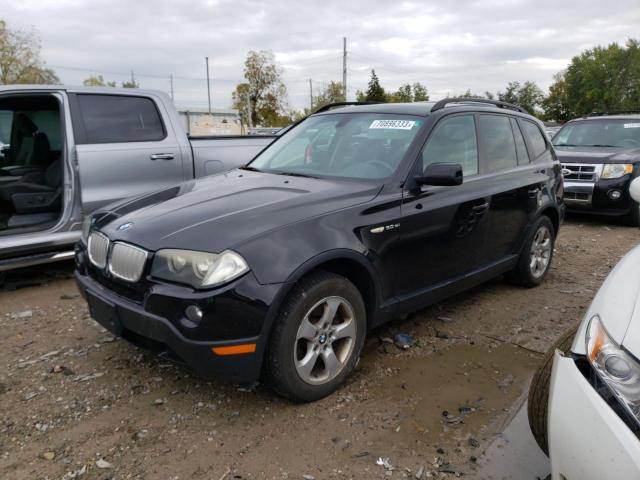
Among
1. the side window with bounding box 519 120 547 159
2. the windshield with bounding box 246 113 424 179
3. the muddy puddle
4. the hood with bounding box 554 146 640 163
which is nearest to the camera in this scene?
the muddy puddle

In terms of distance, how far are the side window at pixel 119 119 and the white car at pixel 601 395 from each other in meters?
4.62

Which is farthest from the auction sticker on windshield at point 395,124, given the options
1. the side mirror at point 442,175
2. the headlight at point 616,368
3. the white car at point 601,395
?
the headlight at point 616,368

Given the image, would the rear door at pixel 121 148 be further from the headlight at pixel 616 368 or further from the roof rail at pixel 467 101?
the headlight at pixel 616 368

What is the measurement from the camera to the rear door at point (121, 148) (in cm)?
491

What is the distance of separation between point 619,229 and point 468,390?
6.48 meters

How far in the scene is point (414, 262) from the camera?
3.41 m

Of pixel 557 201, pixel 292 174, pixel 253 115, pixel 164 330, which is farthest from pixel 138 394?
pixel 253 115

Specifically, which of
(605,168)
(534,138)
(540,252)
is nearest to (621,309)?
(540,252)

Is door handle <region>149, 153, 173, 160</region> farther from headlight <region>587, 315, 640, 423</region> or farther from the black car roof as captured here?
headlight <region>587, 315, 640, 423</region>

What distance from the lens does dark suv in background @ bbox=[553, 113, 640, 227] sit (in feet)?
A: 26.7

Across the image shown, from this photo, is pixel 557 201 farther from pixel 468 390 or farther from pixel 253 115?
pixel 253 115

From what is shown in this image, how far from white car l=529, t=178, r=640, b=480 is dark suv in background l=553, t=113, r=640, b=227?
22.3ft

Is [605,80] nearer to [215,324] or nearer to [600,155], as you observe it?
[600,155]

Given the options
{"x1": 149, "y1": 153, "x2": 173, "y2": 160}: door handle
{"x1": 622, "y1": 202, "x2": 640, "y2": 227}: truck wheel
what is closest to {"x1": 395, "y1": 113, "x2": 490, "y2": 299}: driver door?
{"x1": 149, "y1": 153, "x2": 173, "y2": 160}: door handle
